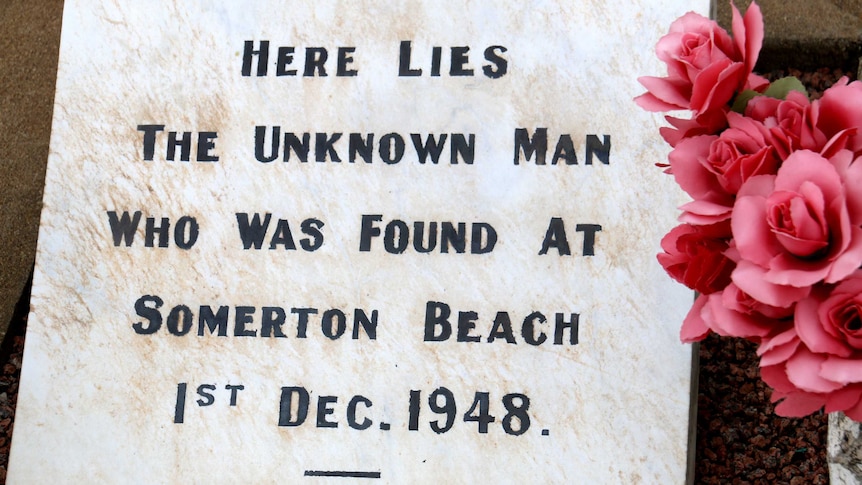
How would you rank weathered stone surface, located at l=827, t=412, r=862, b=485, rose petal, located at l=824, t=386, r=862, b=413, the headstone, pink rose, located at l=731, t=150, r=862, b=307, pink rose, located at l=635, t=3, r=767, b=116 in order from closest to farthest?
1. pink rose, located at l=731, t=150, r=862, b=307
2. rose petal, located at l=824, t=386, r=862, b=413
3. pink rose, located at l=635, t=3, r=767, b=116
4. weathered stone surface, located at l=827, t=412, r=862, b=485
5. the headstone

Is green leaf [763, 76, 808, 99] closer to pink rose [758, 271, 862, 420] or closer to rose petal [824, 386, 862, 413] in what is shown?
pink rose [758, 271, 862, 420]

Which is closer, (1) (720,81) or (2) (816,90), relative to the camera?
(1) (720,81)

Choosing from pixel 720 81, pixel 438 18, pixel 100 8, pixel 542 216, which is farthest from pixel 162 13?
pixel 720 81

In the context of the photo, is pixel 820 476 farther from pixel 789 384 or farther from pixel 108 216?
pixel 108 216

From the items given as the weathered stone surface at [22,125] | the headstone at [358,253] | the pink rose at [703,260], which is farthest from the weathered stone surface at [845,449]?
the weathered stone surface at [22,125]

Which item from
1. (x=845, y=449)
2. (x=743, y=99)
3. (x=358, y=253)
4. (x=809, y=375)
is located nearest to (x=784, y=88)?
(x=743, y=99)

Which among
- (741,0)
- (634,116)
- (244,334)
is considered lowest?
(244,334)

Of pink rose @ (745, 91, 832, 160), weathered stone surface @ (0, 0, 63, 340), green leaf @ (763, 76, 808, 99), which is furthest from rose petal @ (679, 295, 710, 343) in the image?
weathered stone surface @ (0, 0, 63, 340)

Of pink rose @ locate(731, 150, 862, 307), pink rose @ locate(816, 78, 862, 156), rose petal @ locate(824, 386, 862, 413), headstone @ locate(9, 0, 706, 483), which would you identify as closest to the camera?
pink rose @ locate(731, 150, 862, 307)
